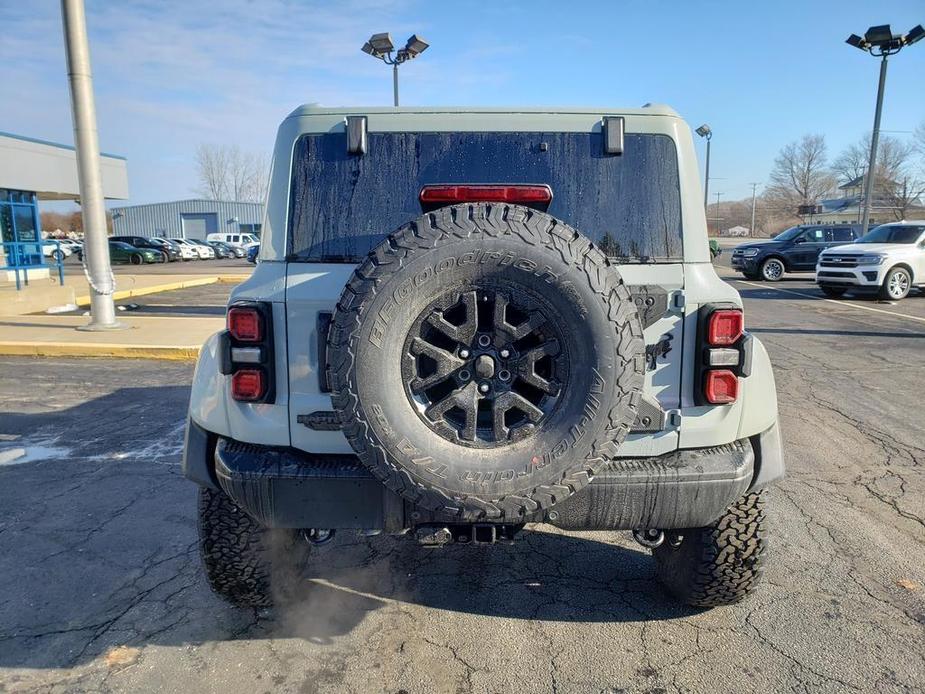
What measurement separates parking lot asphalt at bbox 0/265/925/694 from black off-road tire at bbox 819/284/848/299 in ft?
41.4

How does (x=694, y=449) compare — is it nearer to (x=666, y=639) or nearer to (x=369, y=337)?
(x=666, y=639)

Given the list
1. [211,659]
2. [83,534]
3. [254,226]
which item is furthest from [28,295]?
[254,226]

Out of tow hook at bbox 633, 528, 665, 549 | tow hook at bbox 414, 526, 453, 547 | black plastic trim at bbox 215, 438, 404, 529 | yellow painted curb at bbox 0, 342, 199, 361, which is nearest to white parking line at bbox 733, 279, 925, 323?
tow hook at bbox 633, 528, 665, 549

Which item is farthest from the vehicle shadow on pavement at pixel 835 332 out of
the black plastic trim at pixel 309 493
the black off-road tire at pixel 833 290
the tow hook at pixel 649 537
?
the black plastic trim at pixel 309 493

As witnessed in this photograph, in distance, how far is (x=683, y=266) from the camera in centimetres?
252

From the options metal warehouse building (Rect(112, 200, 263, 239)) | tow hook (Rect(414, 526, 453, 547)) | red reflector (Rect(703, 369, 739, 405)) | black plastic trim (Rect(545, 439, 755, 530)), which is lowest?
tow hook (Rect(414, 526, 453, 547))

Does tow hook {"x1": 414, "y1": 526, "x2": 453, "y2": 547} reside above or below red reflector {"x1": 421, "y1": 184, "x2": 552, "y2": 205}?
below

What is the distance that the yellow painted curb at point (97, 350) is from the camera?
8837mm

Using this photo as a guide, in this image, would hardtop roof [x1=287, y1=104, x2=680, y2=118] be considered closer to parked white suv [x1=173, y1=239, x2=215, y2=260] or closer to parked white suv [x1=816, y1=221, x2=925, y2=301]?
parked white suv [x1=816, y1=221, x2=925, y2=301]

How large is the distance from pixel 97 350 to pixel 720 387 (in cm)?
876

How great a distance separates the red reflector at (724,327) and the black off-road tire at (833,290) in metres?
15.9

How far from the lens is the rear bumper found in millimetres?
2389

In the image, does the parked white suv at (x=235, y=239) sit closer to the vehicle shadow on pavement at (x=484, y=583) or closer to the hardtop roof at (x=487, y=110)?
the vehicle shadow on pavement at (x=484, y=583)

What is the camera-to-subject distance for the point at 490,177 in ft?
8.55
